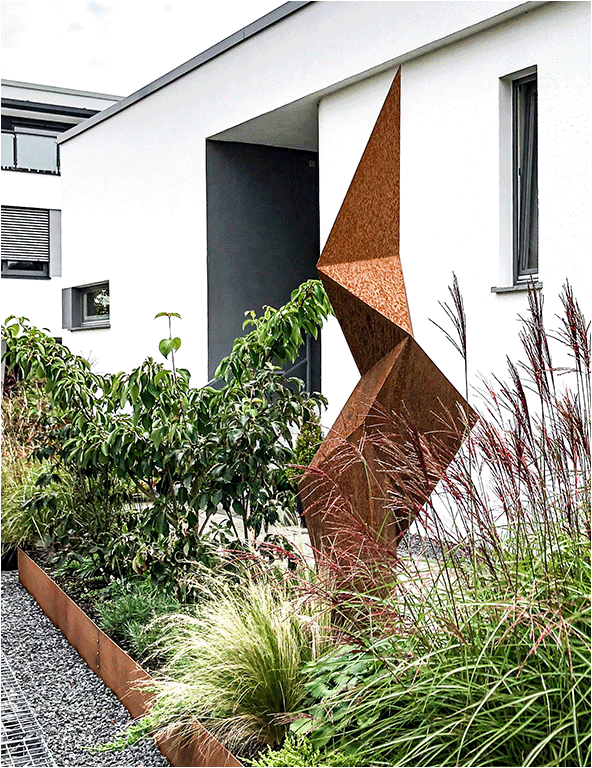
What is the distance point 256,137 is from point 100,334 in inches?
152

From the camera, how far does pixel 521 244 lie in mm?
5984

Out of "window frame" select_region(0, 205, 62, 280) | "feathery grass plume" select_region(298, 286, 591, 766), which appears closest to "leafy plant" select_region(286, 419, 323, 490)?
"feathery grass plume" select_region(298, 286, 591, 766)

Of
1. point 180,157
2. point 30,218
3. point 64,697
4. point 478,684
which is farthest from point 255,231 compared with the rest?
point 30,218

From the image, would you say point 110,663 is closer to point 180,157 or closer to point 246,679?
point 246,679

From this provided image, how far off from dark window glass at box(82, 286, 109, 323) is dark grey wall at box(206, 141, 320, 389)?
3.06m

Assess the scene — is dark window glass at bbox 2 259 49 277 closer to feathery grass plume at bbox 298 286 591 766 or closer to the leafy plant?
the leafy plant

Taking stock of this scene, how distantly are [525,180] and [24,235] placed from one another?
1586 centimetres

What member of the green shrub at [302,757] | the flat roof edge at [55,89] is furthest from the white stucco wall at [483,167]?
the flat roof edge at [55,89]

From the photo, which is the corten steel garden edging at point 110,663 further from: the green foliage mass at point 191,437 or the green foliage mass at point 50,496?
the green foliage mass at point 191,437

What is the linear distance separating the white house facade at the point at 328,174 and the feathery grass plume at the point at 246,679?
327cm

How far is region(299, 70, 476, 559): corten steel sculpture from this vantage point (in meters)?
3.33

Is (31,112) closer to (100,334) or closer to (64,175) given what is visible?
(64,175)

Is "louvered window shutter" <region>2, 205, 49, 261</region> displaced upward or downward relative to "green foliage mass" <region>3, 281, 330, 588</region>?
upward

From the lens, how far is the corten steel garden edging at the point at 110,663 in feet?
9.24
